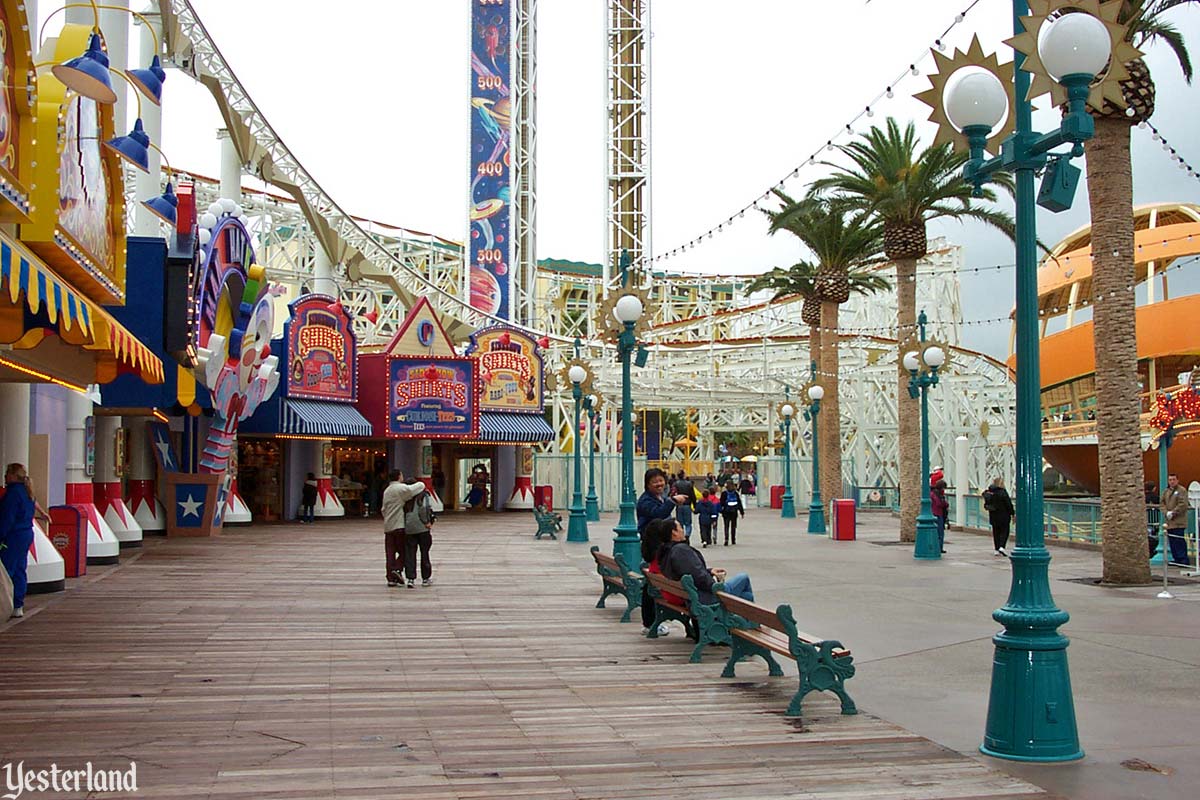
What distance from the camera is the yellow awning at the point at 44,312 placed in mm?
6570

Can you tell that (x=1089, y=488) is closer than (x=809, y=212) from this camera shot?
No

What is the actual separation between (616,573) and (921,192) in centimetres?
1592

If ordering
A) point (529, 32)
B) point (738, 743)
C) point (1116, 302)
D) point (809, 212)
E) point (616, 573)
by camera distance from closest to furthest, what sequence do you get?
point (738, 743) < point (616, 573) < point (1116, 302) < point (809, 212) < point (529, 32)

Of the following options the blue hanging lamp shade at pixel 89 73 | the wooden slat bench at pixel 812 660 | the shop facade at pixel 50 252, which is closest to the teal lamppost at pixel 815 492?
the shop facade at pixel 50 252

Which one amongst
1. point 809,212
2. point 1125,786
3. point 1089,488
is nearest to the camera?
point 1125,786

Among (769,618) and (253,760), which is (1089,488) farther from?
(253,760)

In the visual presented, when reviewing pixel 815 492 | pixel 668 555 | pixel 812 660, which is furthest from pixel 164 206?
pixel 815 492

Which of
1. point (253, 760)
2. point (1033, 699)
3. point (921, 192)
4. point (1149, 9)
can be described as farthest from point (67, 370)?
point (921, 192)

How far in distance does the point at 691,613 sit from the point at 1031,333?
4156 mm

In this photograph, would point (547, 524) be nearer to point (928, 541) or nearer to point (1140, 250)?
point (928, 541)

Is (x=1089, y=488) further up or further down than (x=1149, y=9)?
further down

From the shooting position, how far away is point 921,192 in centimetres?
2611

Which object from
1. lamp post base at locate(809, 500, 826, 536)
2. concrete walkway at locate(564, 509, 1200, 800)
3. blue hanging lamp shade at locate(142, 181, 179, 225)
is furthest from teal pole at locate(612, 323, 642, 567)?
lamp post base at locate(809, 500, 826, 536)

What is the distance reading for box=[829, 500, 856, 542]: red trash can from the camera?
86.7 feet
